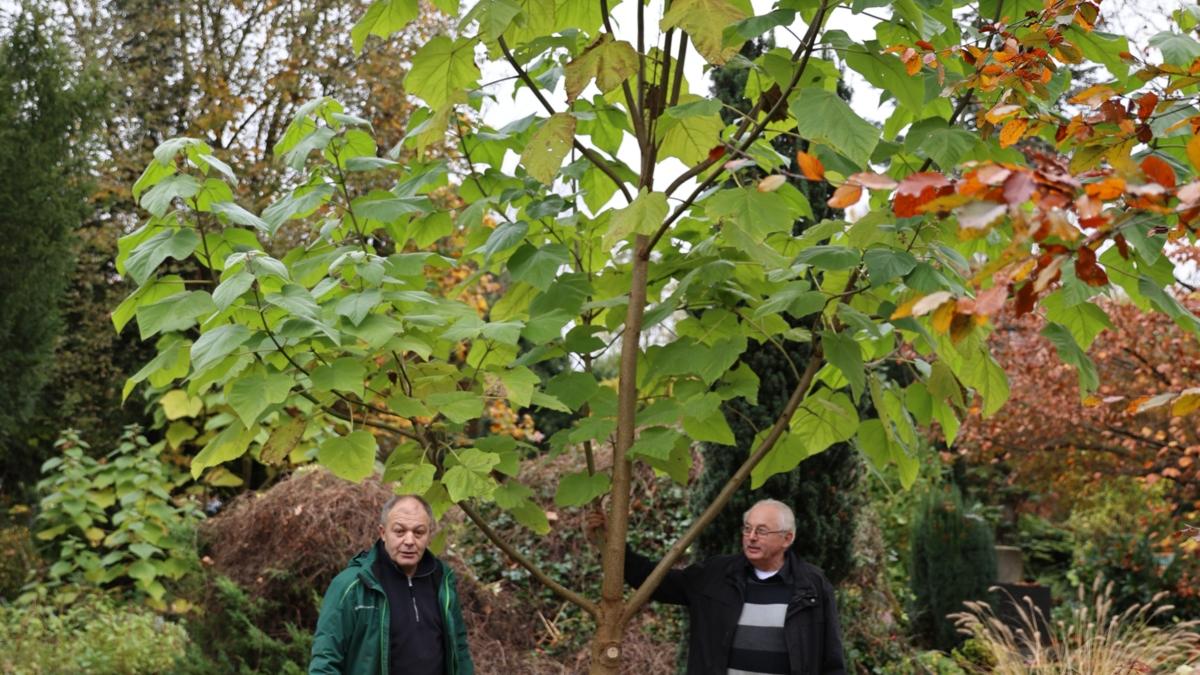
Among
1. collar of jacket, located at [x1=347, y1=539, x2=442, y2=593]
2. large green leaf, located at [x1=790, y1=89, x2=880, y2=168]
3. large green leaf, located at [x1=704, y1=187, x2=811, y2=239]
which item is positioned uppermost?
large green leaf, located at [x1=790, y1=89, x2=880, y2=168]

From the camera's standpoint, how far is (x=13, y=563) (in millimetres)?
8258

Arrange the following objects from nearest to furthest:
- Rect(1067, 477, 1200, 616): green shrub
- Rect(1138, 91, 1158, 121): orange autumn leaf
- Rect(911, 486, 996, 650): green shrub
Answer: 1. Rect(1138, 91, 1158, 121): orange autumn leaf
2. Rect(911, 486, 996, 650): green shrub
3. Rect(1067, 477, 1200, 616): green shrub

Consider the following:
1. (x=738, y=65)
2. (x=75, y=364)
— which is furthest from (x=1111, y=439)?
(x=75, y=364)

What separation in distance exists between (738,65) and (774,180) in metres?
1.07

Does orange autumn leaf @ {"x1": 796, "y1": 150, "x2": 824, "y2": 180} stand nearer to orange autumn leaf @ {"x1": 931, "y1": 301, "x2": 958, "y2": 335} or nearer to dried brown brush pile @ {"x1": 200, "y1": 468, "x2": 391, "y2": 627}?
orange autumn leaf @ {"x1": 931, "y1": 301, "x2": 958, "y2": 335}

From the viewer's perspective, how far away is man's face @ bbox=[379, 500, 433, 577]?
314cm

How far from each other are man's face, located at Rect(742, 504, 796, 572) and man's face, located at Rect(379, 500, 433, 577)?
0.95m

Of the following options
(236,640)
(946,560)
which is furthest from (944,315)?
(946,560)

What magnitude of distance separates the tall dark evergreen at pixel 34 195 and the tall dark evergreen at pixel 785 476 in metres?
5.40

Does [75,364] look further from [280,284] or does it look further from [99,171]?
[280,284]

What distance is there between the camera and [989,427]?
959 centimetres

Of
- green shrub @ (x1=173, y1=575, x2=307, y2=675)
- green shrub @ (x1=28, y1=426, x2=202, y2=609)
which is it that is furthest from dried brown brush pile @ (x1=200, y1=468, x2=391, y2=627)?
green shrub @ (x1=28, y1=426, x2=202, y2=609)

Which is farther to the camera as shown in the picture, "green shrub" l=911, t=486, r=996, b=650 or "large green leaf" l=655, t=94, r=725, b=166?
"green shrub" l=911, t=486, r=996, b=650

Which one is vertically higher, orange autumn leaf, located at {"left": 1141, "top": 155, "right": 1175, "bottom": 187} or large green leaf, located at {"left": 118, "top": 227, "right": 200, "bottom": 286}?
large green leaf, located at {"left": 118, "top": 227, "right": 200, "bottom": 286}
